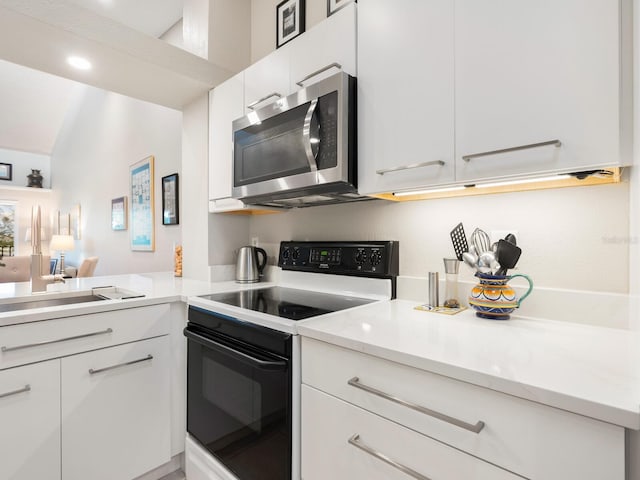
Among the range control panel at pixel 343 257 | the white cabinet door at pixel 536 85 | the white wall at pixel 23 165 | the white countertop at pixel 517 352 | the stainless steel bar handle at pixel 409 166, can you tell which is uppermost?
the white wall at pixel 23 165

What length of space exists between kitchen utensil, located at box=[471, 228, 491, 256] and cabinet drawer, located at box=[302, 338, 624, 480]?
2.11ft

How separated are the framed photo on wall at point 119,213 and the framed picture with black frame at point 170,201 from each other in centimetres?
137

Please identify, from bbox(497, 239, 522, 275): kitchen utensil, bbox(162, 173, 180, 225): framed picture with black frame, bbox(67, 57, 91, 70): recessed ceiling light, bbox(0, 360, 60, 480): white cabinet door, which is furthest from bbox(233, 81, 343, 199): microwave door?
bbox(162, 173, 180, 225): framed picture with black frame

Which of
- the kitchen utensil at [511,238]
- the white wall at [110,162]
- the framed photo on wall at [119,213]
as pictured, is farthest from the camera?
the framed photo on wall at [119,213]

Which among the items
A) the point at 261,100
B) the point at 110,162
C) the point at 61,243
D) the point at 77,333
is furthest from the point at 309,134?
the point at 61,243

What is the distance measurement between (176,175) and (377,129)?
226cm

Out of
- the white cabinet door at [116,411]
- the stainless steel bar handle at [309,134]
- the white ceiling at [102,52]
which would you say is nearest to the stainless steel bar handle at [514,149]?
the stainless steel bar handle at [309,134]

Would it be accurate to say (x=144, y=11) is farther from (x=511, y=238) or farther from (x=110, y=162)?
(x=511, y=238)

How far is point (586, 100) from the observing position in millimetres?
801

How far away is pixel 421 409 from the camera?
75 centimetres

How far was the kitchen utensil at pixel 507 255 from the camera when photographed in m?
1.07

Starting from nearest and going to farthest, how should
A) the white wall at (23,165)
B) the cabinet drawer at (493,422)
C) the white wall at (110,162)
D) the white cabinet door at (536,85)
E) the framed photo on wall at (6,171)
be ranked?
the cabinet drawer at (493,422)
the white cabinet door at (536,85)
the white wall at (110,162)
the framed photo on wall at (6,171)
the white wall at (23,165)

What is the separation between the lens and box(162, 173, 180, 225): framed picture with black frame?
9.56ft

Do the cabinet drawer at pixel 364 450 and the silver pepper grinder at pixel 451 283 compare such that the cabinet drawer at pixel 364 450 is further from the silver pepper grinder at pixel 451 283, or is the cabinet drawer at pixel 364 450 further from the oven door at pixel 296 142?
the oven door at pixel 296 142
